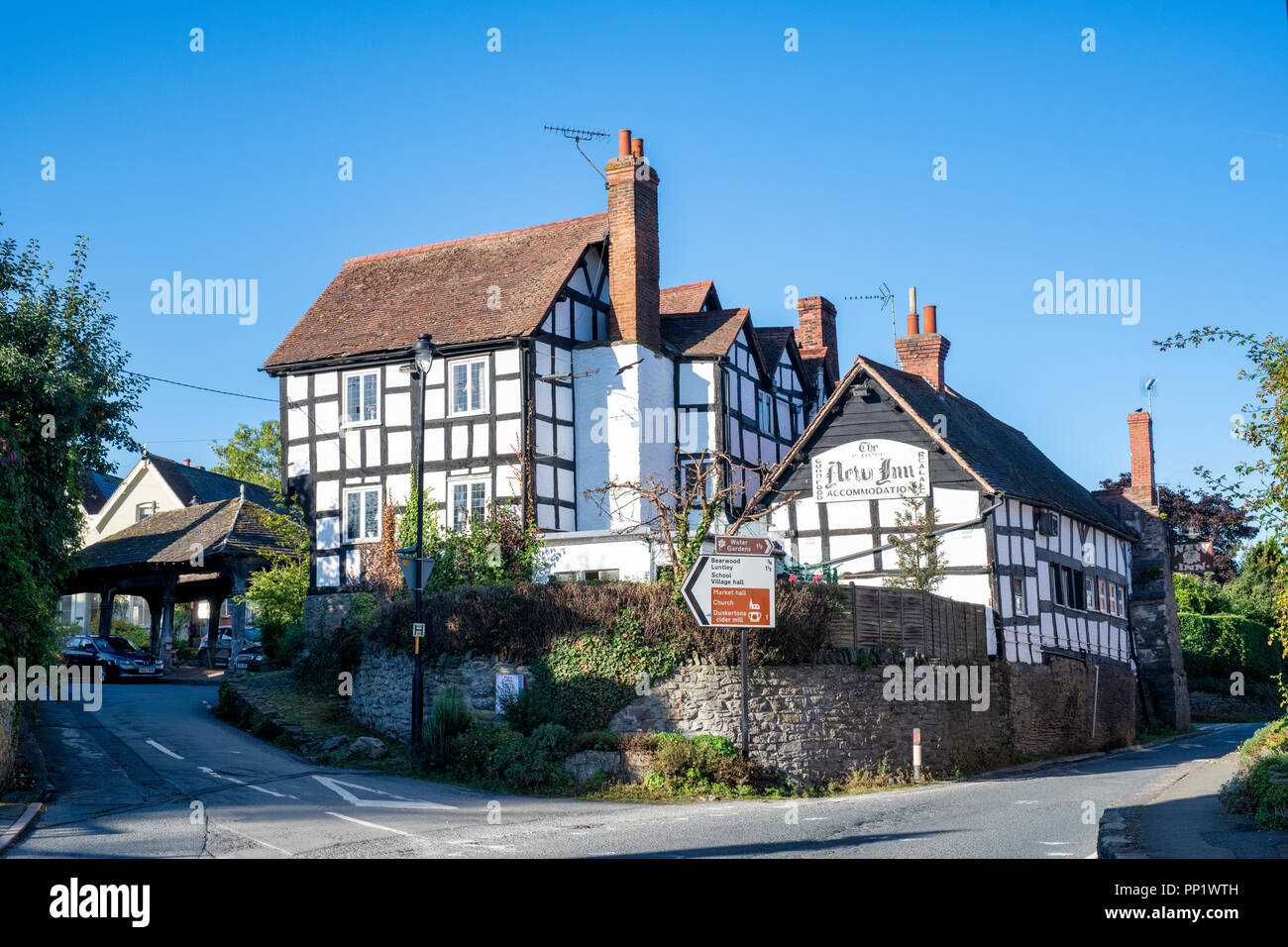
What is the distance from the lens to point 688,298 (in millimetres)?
36969

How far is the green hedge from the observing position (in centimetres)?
4569

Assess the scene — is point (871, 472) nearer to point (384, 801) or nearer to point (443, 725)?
point (443, 725)

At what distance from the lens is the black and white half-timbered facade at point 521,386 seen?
30828 mm

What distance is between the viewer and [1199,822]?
12.9m

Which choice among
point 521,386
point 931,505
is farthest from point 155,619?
point 931,505

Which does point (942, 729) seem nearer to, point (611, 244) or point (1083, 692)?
point (1083, 692)

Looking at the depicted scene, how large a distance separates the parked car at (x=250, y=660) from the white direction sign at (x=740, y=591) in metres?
17.3

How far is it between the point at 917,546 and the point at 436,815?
15.0m

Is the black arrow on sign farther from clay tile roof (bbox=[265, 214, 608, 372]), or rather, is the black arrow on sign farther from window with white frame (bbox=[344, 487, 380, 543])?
window with white frame (bbox=[344, 487, 380, 543])

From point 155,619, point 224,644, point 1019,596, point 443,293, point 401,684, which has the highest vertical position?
point 443,293

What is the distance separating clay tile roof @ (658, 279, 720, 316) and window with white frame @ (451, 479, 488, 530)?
8813mm

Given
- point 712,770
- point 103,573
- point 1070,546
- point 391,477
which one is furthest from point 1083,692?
point 103,573

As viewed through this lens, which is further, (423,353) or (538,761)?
(423,353)

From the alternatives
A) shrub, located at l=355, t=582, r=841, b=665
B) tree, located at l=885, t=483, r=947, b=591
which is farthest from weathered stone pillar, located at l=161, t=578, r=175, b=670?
tree, located at l=885, t=483, r=947, b=591
